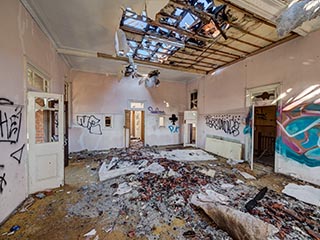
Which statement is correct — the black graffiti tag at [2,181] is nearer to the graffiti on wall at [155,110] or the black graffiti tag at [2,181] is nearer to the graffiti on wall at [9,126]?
the graffiti on wall at [9,126]

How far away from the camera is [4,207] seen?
2.08 meters

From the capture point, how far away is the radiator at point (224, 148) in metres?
5.16

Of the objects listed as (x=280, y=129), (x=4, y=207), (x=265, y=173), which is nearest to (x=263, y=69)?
(x=280, y=129)

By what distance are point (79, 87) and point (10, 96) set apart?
433cm

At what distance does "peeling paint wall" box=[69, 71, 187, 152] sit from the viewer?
629 centimetres

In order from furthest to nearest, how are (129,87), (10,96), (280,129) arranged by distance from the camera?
(129,87) → (280,129) → (10,96)

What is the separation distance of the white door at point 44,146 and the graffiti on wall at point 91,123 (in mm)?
2929

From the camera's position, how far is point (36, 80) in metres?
3.16

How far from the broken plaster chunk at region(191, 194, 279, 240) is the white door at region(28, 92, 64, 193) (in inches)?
118

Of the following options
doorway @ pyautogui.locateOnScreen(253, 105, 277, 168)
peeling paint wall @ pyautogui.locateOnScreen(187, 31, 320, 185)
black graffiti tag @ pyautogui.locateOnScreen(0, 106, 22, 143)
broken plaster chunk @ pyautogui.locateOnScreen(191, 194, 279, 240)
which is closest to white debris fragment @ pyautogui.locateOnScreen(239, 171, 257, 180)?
peeling paint wall @ pyautogui.locateOnScreen(187, 31, 320, 185)

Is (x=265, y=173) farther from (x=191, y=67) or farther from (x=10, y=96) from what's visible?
(x=10, y=96)

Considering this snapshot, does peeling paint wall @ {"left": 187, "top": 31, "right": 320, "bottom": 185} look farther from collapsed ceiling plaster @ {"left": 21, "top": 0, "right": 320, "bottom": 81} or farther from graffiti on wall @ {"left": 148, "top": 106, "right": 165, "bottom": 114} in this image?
graffiti on wall @ {"left": 148, "top": 106, "right": 165, "bottom": 114}

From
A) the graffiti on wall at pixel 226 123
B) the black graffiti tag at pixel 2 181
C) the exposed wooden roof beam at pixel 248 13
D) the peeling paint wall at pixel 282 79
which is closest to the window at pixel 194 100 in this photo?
the graffiti on wall at pixel 226 123

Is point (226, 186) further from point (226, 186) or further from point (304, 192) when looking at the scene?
point (304, 192)
